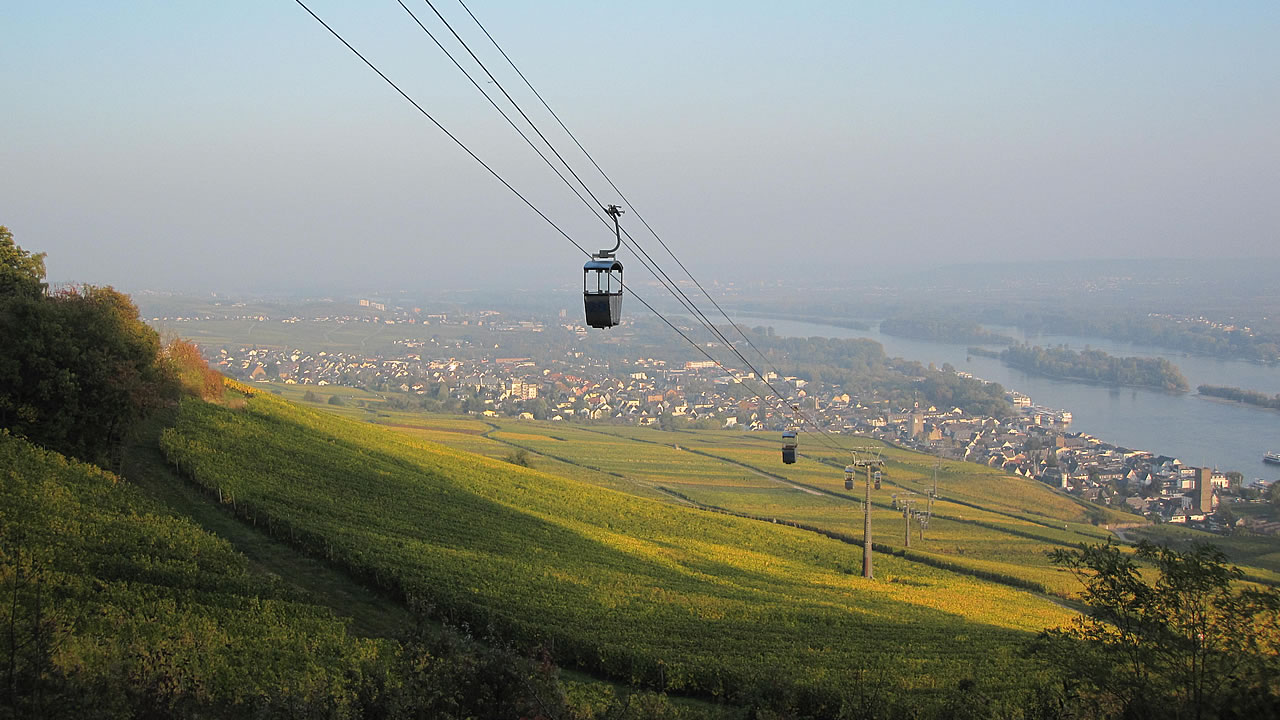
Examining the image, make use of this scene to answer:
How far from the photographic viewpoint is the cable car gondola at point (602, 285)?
15914 mm

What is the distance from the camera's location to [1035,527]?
50562 mm

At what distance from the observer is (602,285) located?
16.1 m

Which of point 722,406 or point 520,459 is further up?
point 520,459

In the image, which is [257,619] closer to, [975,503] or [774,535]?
[774,535]

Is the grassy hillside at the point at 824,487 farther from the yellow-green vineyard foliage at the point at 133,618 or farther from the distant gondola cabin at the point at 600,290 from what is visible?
the yellow-green vineyard foliage at the point at 133,618

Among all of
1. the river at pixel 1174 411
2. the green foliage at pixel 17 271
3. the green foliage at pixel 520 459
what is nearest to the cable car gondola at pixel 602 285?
the green foliage at pixel 17 271

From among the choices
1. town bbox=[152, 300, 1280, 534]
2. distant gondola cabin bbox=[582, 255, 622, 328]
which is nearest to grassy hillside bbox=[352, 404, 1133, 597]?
town bbox=[152, 300, 1280, 534]

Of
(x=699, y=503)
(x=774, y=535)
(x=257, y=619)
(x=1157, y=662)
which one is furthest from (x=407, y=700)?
(x=699, y=503)

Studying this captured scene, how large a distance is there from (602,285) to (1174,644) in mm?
10019

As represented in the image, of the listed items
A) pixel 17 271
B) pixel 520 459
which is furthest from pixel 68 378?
pixel 520 459

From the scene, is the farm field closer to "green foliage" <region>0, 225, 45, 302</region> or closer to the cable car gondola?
the cable car gondola

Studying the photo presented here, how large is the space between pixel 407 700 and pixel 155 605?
7.10 meters

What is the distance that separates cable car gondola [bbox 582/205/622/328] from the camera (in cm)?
1591

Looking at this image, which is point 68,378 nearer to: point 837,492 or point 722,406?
point 837,492
